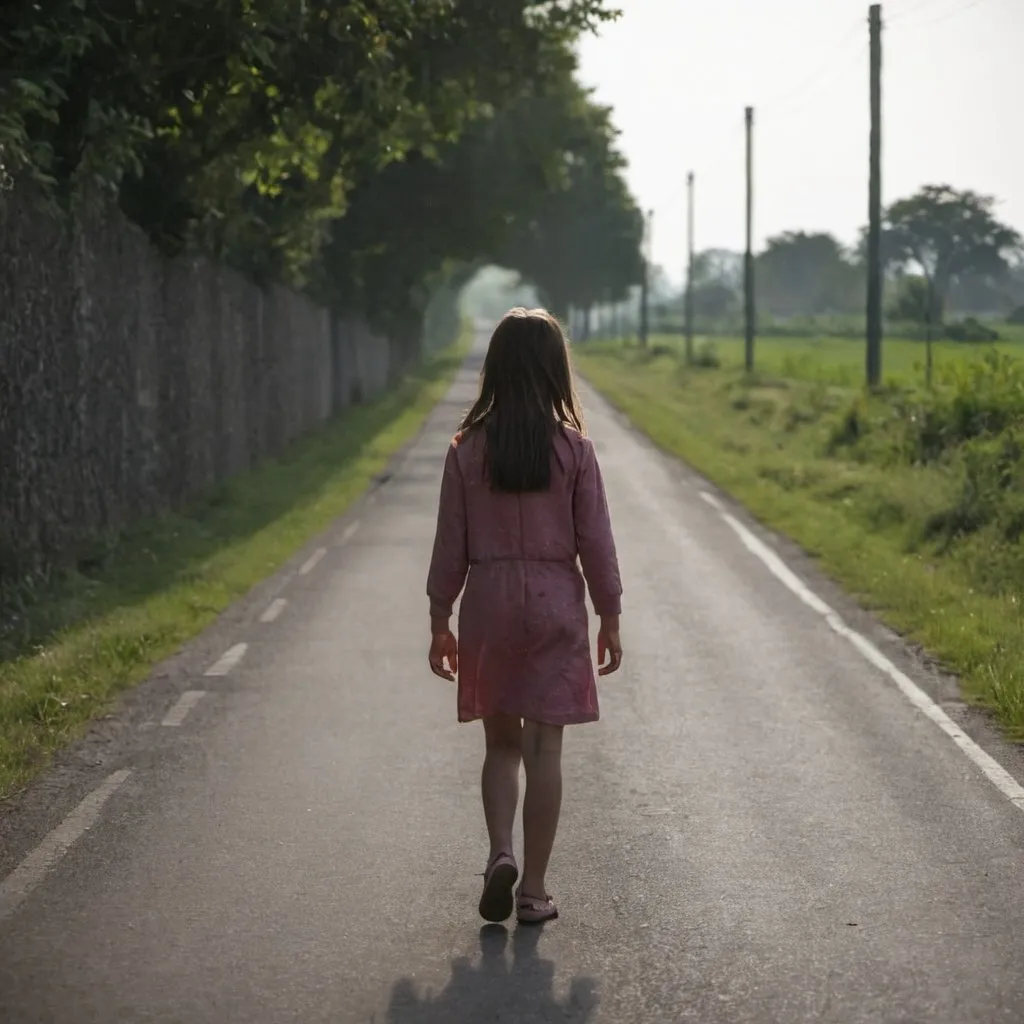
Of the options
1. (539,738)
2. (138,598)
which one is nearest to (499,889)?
(539,738)

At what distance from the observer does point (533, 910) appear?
5.62m

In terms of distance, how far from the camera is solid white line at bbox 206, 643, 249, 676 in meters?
10.4

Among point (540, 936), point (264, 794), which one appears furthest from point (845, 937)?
point (264, 794)

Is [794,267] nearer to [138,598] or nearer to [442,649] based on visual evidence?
[138,598]

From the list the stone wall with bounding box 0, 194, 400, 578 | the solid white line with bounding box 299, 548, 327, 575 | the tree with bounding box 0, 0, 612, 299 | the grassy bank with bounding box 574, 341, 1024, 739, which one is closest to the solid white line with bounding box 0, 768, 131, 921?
the grassy bank with bounding box 574, 341, 1024, 739

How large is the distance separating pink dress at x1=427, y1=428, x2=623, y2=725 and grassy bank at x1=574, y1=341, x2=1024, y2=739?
3.73 m

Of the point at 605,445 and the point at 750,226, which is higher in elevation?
the point at 750,226

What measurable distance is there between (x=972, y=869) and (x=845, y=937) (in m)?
0.98

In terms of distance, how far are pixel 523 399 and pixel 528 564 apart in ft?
1.71

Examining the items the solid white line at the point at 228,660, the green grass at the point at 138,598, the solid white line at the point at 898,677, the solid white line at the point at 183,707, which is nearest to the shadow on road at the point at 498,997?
the solid white line at the point at 898,677

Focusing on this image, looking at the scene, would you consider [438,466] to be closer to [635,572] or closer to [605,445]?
[605,445]

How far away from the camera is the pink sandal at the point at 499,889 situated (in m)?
5.54

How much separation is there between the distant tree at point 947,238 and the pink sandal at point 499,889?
24.3 m

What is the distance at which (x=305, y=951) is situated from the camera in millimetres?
5340
